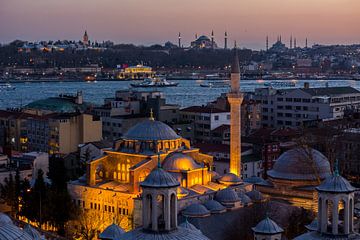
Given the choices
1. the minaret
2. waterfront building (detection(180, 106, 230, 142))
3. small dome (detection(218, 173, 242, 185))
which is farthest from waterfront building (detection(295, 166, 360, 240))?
waterfront building (detection(180, 106, 230, 142))

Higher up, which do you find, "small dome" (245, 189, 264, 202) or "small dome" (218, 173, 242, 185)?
"small dome" (218, 173, 242, 185)

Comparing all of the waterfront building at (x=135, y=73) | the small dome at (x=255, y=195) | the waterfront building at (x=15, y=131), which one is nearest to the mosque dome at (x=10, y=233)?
the small dome at (x=255, y=195)

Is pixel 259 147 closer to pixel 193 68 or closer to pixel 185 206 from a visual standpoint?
pixel 185 206

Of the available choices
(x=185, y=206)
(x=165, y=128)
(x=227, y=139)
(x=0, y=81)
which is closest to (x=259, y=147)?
(x=227, y=139)

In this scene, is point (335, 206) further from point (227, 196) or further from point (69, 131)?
point (69, 131)

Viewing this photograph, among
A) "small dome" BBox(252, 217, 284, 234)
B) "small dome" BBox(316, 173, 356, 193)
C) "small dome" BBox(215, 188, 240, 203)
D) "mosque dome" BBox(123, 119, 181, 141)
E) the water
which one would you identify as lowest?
the water

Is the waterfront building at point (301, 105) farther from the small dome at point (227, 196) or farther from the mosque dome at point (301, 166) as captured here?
the small dome at point (227, 196)

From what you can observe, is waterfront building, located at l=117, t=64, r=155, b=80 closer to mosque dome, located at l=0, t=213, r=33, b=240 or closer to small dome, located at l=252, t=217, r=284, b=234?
small dome, located at l=252, t=217, r=284, b=234
